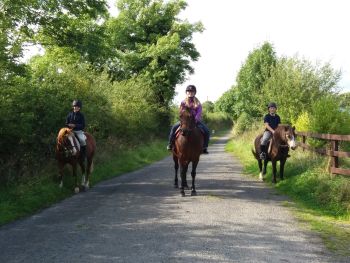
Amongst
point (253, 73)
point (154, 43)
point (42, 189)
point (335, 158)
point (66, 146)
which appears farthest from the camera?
point (154, 43)

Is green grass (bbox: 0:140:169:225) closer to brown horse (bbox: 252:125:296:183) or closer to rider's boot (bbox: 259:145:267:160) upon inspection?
rider's boot (bbox: 259:145:267:160)

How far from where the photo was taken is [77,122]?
1335 cm

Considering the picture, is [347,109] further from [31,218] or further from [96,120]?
[31,218]

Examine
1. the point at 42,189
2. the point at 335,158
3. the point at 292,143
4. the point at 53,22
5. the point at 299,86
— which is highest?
the point at 53,22

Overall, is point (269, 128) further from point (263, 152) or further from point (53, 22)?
point (53, 22)

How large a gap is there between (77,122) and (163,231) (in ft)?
21.9

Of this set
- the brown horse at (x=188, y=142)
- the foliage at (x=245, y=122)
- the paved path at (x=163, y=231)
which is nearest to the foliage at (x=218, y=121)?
the foliage at (x=245, y=122)

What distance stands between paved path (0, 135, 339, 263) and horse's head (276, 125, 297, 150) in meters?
1.91

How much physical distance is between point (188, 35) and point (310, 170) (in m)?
37.2

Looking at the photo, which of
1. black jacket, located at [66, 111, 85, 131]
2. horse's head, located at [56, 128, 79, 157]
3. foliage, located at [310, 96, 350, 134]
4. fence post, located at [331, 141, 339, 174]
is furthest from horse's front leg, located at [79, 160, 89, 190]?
foliage, located at [310, 96, 350, 134]

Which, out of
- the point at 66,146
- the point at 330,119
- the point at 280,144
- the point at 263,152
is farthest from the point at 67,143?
the point at 330,119

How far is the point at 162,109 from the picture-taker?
Result: 1670 inches

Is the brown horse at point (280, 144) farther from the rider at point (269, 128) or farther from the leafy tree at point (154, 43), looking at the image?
the leafy tree at point (154, 43)

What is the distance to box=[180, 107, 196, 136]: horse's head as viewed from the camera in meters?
11.3
